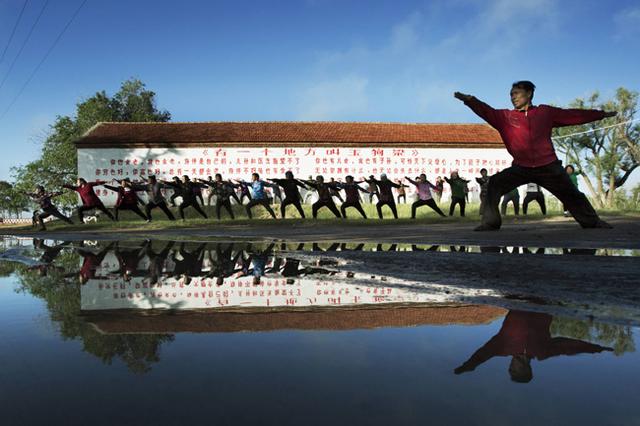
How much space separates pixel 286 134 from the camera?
98.6ft

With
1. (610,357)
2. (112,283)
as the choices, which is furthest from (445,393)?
(112,283)

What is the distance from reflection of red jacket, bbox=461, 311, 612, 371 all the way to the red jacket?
18.5 feet

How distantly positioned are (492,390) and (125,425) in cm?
81

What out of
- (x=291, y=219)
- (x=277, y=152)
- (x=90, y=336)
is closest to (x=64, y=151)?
(x=277, y=152)

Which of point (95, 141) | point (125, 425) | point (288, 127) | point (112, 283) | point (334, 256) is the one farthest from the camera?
point (288, 127)

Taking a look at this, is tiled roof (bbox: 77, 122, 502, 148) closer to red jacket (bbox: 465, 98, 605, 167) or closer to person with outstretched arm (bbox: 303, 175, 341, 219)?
person with outstretched arm (bbox: 303, 175, 341, 219)

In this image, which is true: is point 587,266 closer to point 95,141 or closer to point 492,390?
point 492,390

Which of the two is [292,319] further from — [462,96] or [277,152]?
[277,152]

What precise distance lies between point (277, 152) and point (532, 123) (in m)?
22.9

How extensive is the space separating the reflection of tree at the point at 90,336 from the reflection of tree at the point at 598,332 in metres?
1.32

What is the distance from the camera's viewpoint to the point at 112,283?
10.8ft

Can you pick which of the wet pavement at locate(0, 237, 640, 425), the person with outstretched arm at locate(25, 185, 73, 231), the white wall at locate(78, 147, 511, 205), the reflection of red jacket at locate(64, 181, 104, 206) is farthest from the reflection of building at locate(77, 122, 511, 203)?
the wet pavement at locate(0, 237, 640, 425)

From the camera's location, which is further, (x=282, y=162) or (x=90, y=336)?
(x=282, y=162)

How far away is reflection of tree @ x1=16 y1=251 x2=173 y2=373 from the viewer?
158 cm
